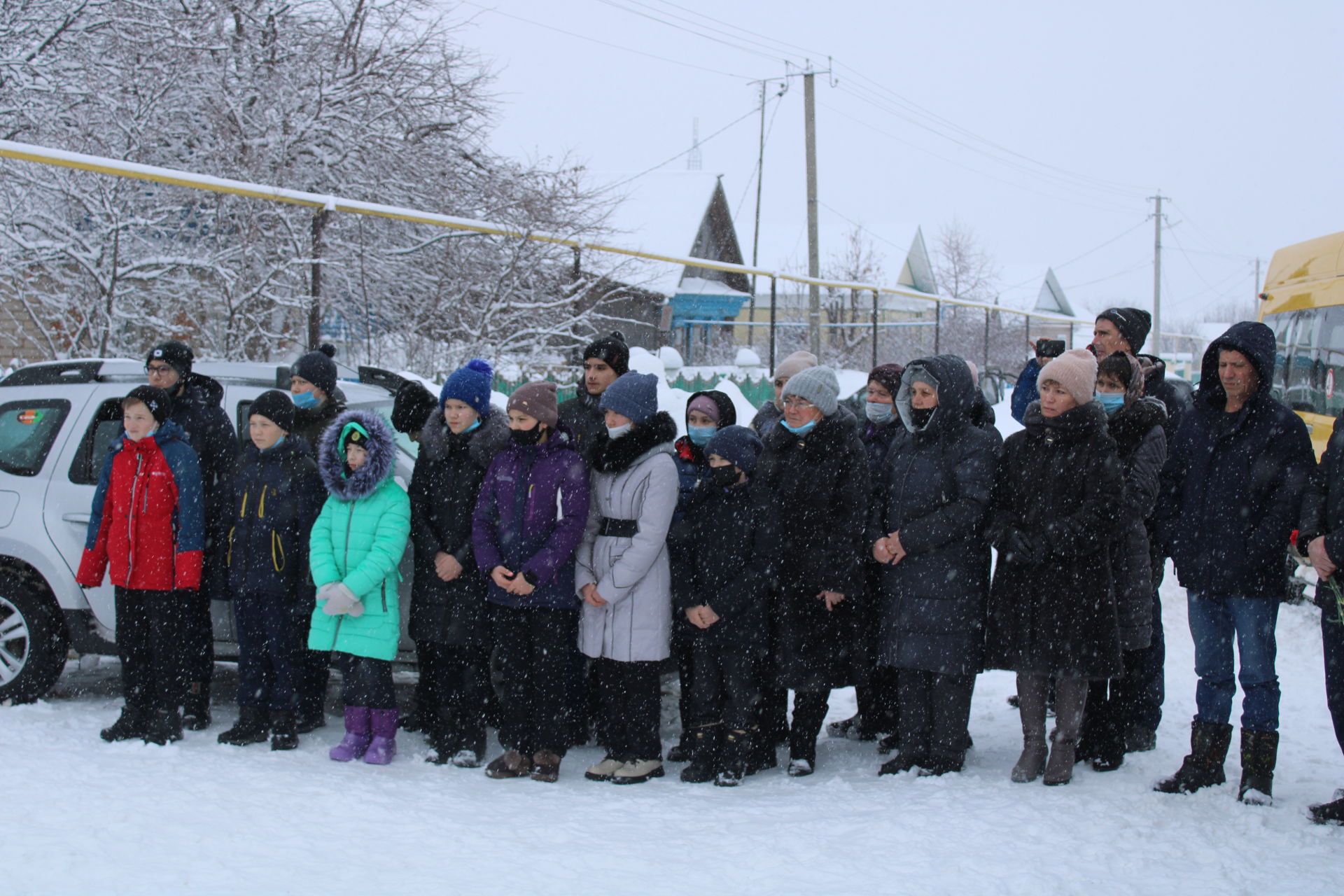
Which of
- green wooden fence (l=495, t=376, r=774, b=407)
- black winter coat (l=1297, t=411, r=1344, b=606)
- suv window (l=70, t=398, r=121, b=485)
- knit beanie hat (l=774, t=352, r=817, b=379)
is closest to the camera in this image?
black winter coat (l=1297, t=411, r=1344, b=606)

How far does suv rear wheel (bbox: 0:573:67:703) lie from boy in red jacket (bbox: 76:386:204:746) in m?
0.60

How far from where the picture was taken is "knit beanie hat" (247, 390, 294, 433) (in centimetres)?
508

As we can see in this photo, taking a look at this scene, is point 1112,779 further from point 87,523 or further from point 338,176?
point 338,176

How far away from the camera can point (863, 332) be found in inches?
1132

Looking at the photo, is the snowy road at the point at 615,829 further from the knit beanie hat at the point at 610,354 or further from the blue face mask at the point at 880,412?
the knit beanie hat at the point at 610,354

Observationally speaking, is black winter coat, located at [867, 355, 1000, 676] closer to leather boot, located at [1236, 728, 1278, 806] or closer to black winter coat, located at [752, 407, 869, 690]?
black winter coat, located at [752, 407, 869, 690]

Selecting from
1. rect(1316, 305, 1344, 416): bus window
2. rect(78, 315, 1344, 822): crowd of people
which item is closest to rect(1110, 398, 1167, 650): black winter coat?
rect(78, 315, 1344, 822): crowd of people

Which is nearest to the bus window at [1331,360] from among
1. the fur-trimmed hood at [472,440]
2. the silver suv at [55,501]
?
the fur-trimmed hood at [472,440]

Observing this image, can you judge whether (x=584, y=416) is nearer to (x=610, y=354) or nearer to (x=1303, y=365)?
(x=610, y=354)

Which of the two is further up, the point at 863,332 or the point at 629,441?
the point at 863,332

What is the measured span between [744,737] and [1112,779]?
1555mm

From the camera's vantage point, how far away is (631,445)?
473 centimetres

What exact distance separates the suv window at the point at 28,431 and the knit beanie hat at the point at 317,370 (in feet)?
4.23

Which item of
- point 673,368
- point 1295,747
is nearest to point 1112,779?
point 1295,747
